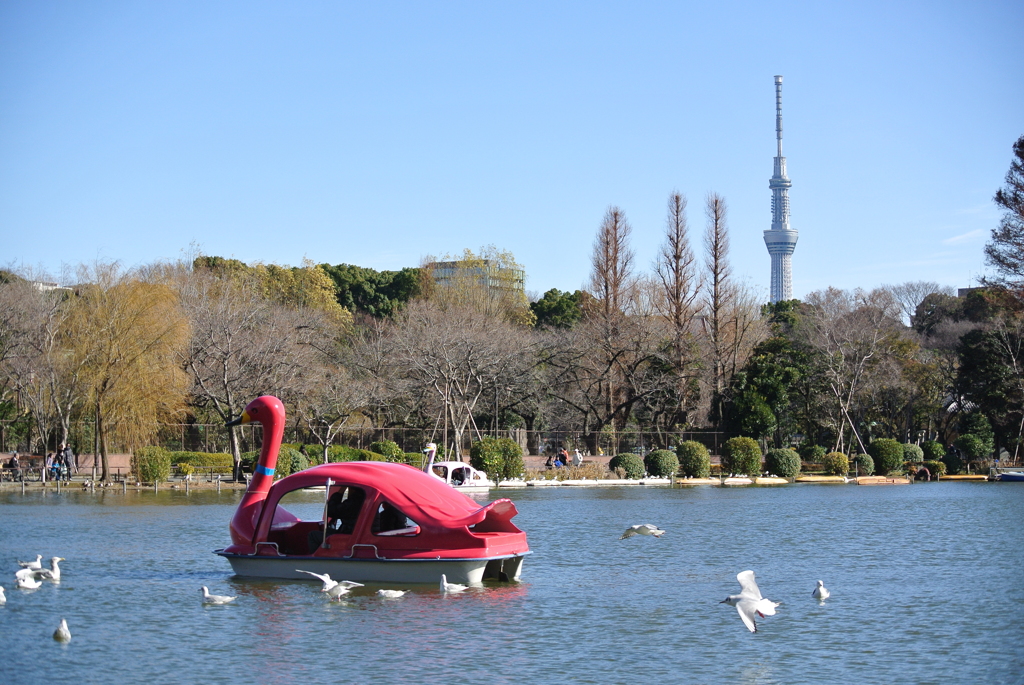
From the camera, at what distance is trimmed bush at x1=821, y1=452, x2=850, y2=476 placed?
44.1 metres

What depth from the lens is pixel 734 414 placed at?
50375 mm

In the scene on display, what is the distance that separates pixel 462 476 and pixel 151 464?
10254mm

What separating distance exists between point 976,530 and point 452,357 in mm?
26314

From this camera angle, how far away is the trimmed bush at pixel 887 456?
148 ft

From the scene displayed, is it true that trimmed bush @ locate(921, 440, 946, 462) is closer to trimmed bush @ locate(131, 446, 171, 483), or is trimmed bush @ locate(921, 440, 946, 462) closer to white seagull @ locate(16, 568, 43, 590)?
trimmed bush @ locate(131, 446, 171, 483)

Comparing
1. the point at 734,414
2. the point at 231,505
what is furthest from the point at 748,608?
the point at 734,414

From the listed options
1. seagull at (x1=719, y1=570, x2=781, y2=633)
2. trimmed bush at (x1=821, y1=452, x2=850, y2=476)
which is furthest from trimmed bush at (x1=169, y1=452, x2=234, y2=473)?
seagull at (x1=719, y1=570, x2=781, y2=633)

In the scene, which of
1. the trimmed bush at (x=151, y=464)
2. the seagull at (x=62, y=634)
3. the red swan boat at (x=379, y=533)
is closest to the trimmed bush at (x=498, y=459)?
the trimmed bush at (x=151, y=464)

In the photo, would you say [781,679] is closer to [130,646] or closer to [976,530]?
[130,646]

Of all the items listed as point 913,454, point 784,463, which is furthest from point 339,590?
point 913,454

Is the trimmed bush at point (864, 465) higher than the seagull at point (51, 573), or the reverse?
the trimmed bush at point (864, 465)

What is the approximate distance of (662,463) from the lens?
4156 centimetres

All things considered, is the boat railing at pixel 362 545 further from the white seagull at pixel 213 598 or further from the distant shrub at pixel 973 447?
the distant shrub at pixel 973 447

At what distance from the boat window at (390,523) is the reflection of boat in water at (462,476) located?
18400 mm
